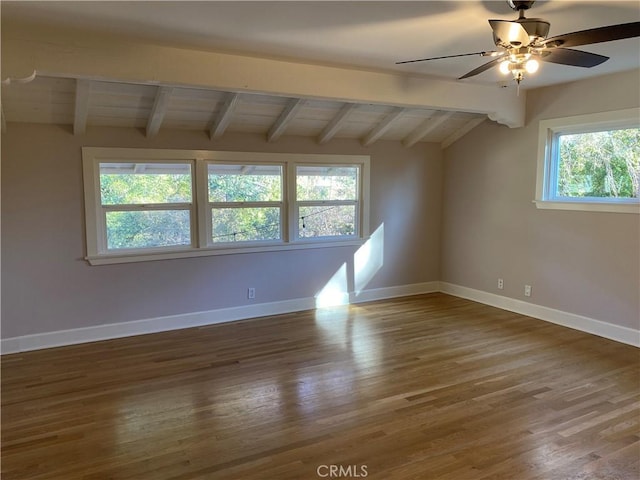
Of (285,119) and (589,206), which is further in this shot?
(285,119)

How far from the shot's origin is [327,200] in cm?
561

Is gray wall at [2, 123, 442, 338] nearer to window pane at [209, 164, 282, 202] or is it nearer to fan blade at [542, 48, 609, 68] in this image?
window pane at [209, 164, 282, 202]

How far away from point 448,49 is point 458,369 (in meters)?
2.50

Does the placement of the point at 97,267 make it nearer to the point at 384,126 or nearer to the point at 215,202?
the point at 215,202

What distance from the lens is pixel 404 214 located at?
241 inches

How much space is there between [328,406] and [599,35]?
2691 mm

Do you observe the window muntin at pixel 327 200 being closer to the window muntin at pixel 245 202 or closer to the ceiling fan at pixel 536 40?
the window muntin at pixel 245 202

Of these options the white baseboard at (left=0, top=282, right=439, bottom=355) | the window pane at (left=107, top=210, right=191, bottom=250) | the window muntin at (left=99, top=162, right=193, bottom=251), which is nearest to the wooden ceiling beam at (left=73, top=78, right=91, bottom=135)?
the window muntin at (left=99, top=162, right=193, bottom=251)

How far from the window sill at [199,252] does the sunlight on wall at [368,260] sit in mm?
131

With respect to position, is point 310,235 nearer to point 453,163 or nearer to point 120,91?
point 453,163

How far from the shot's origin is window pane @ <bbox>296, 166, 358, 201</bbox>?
17.8ft

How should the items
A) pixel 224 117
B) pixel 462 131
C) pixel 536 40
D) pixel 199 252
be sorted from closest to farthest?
pixel 536 40, pixel 224 117, pixel 199 252, pixel 462 131

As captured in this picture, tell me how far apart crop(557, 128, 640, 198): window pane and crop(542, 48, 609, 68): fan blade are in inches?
74.9

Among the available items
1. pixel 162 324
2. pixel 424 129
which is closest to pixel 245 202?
pixel 162 324
